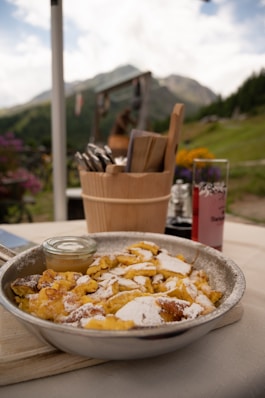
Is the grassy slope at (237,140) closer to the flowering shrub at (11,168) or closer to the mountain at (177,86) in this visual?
the mountain at (177,86)

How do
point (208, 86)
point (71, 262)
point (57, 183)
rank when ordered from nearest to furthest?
point (71, 262)
point (57, 183)
point (208, 86)

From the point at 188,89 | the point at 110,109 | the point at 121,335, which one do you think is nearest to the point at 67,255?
the point at 121,335

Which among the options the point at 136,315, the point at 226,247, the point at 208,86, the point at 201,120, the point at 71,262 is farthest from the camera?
the point at 201,120

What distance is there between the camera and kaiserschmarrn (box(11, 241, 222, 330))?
0.44 metres

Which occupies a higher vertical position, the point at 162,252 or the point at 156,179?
the point at 156,179

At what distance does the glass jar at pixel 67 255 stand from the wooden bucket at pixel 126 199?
0.23 metres

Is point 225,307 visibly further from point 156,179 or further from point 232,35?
point 232,35

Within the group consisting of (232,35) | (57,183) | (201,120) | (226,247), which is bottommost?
(226,247)

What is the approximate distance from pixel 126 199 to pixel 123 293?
38 centimetres

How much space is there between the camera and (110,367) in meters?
0.44

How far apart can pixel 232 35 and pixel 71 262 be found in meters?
8.13

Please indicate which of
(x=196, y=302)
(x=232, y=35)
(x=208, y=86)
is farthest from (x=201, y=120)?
(x=196, y=302)

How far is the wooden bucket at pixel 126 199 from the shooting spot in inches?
33.5

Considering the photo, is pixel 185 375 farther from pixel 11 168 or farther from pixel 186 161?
pixel 11 168
